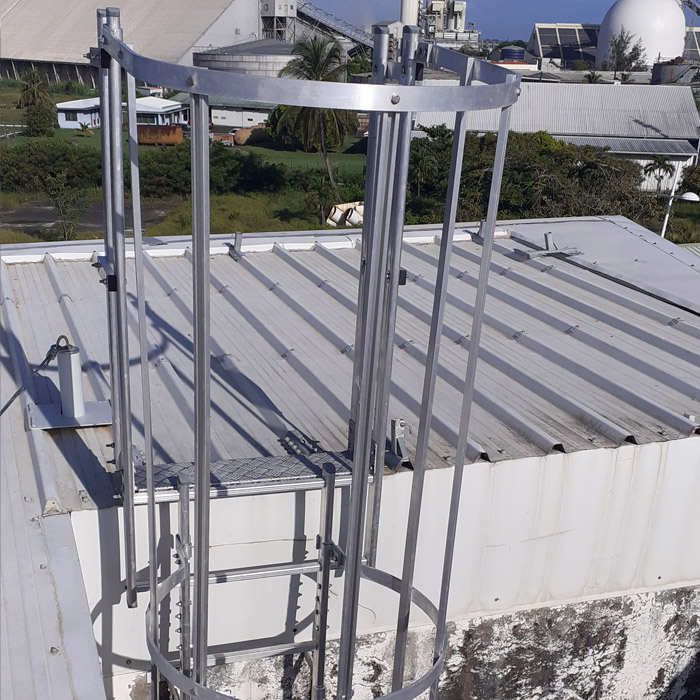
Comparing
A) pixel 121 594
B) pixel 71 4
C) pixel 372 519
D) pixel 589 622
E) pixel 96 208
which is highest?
pixel 71 4

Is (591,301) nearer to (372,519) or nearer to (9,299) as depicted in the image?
(372,519)

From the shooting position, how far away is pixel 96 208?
28.6 meters

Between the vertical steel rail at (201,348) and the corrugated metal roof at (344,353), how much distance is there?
4.16 feet

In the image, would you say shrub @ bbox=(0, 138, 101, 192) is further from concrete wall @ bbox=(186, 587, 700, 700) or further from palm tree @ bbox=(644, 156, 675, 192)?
concrete wall @ bbox=(186, 587, 700, 700)

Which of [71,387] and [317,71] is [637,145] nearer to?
[317,71]

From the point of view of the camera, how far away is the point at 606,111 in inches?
1431

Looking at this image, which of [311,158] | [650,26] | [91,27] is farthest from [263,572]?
[650,26]

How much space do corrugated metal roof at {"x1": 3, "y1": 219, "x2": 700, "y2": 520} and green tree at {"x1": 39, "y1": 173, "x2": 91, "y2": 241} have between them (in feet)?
55.0

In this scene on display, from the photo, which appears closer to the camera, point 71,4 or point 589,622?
point 589,622

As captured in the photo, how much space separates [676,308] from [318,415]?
4762 millimetres

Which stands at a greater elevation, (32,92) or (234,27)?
(234,27)

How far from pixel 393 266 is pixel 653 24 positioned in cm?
6841

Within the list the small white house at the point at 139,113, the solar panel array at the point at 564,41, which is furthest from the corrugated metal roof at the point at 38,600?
the solar panel array at the point at 564,41

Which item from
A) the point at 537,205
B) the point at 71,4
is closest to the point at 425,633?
the point at 537,205
